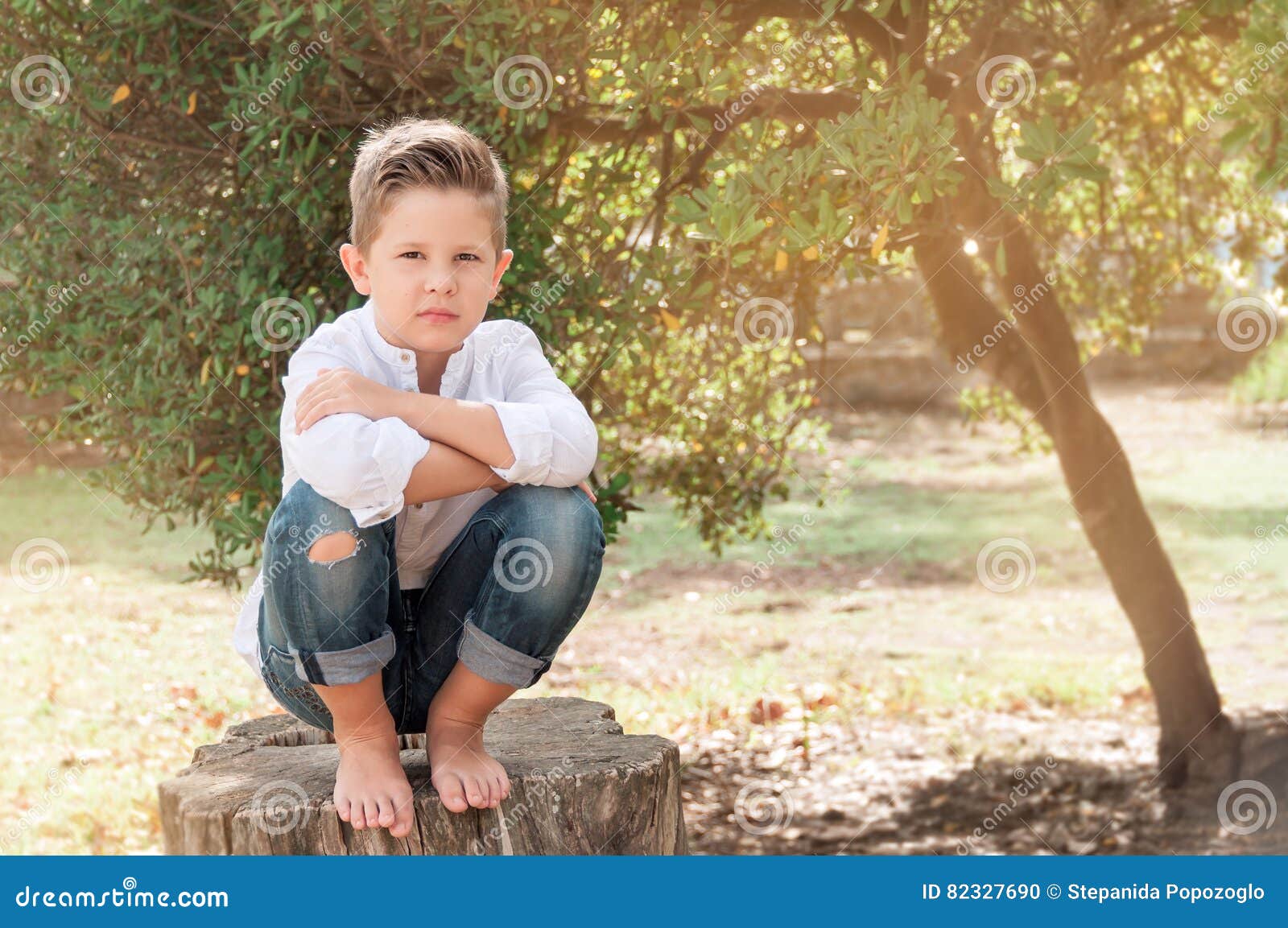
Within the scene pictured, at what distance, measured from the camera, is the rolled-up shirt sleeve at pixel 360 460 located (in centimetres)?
203

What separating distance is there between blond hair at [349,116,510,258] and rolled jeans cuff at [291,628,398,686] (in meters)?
0.70

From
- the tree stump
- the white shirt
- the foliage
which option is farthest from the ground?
the white shirt

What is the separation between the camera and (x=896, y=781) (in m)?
5.50

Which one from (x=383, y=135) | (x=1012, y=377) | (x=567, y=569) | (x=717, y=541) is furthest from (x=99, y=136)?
(x=1012, y=377)

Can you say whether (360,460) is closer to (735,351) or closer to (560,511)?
(560,511)

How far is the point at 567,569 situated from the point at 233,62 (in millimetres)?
1687

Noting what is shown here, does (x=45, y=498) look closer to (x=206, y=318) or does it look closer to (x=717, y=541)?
(x=717, y=541)

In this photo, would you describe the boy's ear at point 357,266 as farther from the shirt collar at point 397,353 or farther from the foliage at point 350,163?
the foliage at point 350,163

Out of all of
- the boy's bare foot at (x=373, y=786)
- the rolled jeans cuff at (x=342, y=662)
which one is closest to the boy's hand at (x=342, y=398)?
the rolled jeans cuff at (x=342, y=662)

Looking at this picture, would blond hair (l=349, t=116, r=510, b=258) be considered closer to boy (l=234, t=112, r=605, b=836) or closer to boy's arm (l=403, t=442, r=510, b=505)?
boy (l=234, t=112, r=605, b=836)

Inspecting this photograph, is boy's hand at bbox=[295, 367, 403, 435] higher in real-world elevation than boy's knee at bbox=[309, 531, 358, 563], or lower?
higher

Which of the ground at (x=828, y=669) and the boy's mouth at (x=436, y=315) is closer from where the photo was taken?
the boy's mouth at (x=436, y=315)

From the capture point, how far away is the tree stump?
2219 millimetres

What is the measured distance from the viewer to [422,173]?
7.21ft
